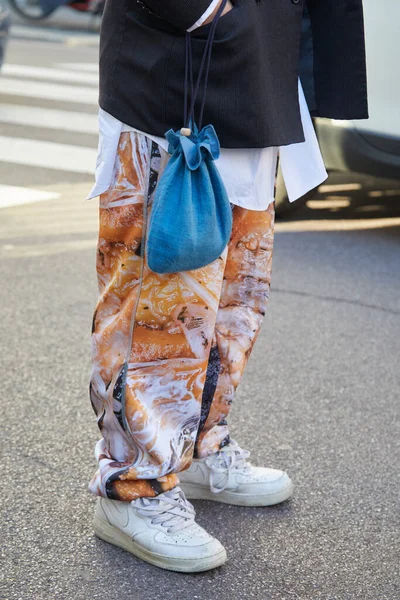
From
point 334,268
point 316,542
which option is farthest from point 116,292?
point 334,268

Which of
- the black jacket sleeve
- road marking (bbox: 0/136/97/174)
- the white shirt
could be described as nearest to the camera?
the black jacket sleeve

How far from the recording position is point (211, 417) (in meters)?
2.41

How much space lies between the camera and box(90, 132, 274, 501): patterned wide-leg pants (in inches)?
84.1

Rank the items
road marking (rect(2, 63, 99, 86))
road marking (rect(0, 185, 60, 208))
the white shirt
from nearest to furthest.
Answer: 1. the white shirt
2. road marking (rect(0, 185, 60, 208))
3. road marking (rect(2, 63, 99, 86))

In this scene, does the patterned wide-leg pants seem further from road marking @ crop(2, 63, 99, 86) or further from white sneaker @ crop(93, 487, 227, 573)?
road marking @ crop(2, 63, 99, 86)

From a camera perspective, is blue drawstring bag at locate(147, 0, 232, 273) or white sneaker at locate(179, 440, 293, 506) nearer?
blue drawstring bag at locate(147, 0, 232, 273)

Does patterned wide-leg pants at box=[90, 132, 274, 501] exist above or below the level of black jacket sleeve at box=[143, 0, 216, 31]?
below

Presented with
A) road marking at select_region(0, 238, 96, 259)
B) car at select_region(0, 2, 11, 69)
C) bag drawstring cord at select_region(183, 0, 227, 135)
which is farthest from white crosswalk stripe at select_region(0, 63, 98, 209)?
bag drawstring cord at select_region(183, 0, 227, 135)

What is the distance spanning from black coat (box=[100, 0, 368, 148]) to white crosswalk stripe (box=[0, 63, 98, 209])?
11.8 ft

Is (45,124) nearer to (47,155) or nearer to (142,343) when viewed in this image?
(47,155)

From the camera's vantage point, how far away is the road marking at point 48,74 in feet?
36.6

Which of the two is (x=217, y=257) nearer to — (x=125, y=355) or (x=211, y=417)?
(x=125, y=355)

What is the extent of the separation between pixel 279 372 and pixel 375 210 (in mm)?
2664

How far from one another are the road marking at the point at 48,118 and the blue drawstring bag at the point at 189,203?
20.6ft
